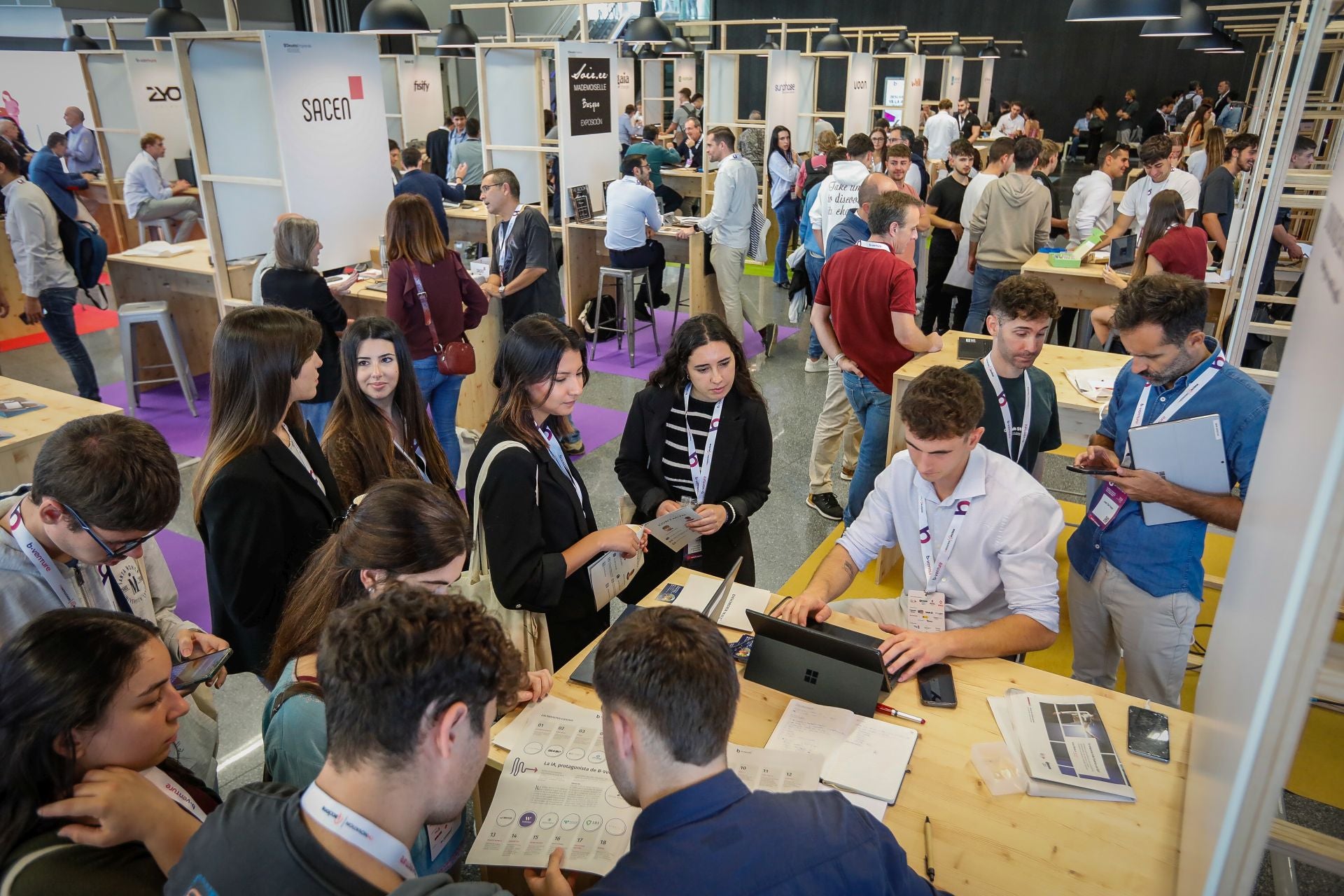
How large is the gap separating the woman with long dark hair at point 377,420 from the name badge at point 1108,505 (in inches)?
85.6

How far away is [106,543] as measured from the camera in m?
1.80

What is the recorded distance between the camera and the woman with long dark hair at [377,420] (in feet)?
9.27

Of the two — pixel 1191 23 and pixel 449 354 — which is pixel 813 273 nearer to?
pixel 1191 23

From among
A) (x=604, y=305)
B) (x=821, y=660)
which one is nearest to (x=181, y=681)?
(x=821, y=660)

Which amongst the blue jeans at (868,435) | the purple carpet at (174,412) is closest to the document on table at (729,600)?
the blue jeans at (868,435)

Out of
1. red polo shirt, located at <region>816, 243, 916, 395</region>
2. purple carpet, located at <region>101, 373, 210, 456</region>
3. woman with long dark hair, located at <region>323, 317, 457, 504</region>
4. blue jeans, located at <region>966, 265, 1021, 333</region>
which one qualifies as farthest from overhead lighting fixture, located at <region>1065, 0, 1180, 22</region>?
purple carpet, located at <region>101, 373, 210, 456</region>

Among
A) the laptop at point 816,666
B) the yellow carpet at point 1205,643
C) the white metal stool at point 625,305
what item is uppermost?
the laptop at point 816,666

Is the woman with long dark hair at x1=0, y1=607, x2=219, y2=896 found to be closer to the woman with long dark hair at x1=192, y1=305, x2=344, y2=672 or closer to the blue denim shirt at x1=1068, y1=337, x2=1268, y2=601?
the woman with long dark hair at x1=192, y1=305, x2=344, y2=672

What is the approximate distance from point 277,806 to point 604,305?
6486 mm

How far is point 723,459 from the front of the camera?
9.27ft

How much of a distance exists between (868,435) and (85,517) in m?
3.27

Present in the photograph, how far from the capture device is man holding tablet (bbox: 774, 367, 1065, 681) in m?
2.17

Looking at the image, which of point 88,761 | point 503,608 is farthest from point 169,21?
point 88,761

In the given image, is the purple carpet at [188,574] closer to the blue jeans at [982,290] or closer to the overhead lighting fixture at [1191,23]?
the blue jeans at [982,290]
